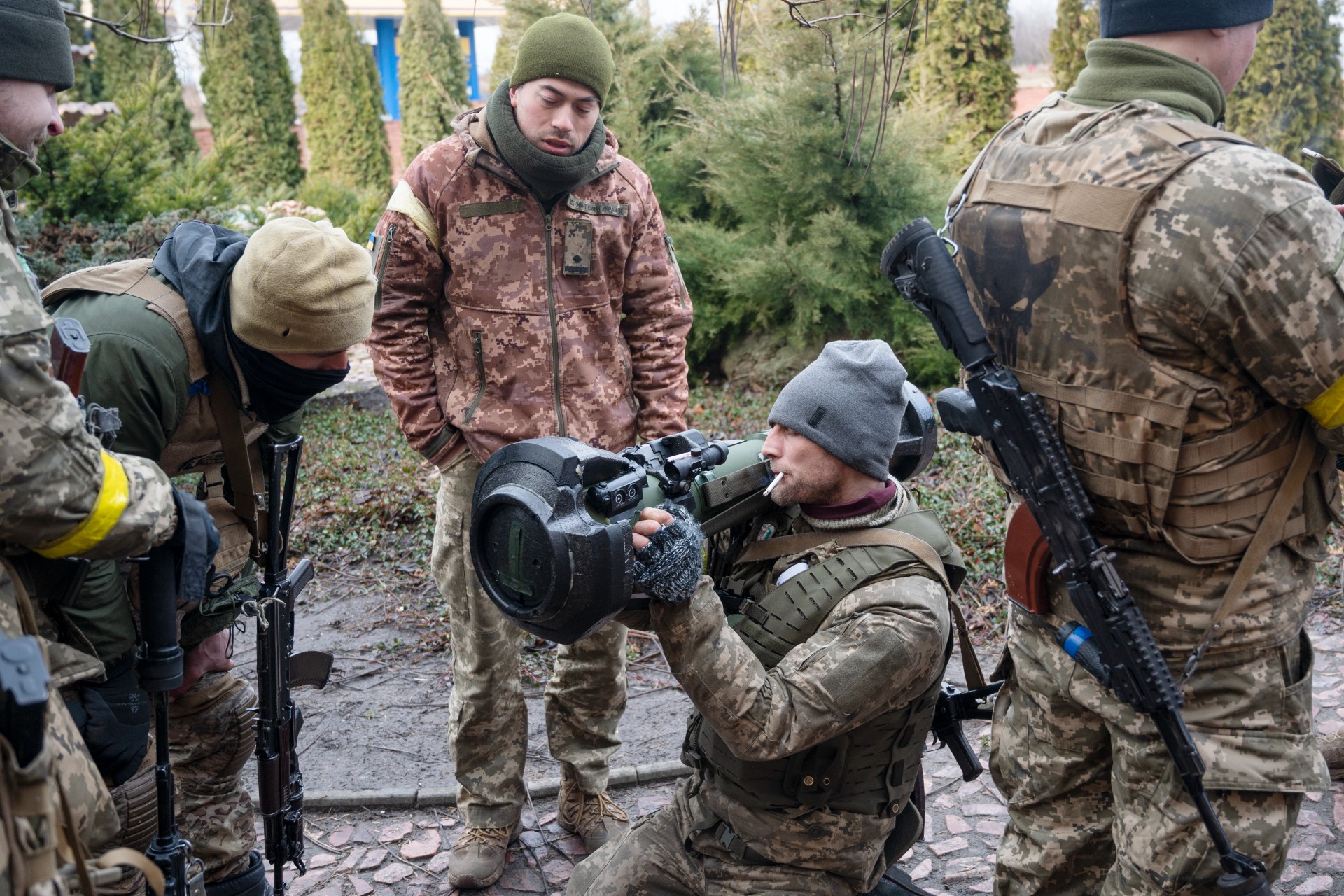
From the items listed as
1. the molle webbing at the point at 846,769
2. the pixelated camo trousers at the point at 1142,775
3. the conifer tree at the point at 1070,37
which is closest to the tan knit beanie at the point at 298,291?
the molle webbing at the point at 846,769

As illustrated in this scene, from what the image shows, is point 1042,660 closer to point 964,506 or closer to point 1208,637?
point 1208,637

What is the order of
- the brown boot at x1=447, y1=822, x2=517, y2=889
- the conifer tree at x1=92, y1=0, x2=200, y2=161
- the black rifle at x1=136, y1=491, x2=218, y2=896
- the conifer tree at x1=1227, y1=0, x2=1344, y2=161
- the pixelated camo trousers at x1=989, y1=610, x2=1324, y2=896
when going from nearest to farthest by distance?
the pixelated camo trousers at x1=989, y1=610, x2=1324, y2=896 < the black rifle at x1=136, y1=491, x2=218, y2=896 < the brown boot at x1=447, y1=822, x2=517, y2=889 < the conifer tree at x1=1227, y1=0, x2=1344, y2=161 < the conifer tree at x1=92, y1=0, x2=200, y2=161

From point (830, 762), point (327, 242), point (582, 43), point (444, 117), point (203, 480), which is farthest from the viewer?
point (444, 117)

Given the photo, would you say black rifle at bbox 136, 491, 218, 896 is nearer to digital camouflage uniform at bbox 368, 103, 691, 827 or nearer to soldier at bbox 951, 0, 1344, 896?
digital camouflage uniform at bbox 368, 103, 691, 827

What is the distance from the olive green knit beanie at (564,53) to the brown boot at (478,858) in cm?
224

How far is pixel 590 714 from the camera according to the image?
3.48m

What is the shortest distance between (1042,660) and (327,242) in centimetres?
190

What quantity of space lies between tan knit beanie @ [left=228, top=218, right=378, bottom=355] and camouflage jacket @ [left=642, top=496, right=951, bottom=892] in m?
1.02

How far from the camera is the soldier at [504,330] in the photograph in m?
3.28

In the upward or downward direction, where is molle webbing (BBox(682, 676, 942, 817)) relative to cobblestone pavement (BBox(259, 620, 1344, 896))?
upward

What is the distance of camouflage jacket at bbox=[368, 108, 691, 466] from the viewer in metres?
3.30

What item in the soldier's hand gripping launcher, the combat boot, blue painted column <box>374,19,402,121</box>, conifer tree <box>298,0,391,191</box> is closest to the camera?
the soldier's hand gripping launcher

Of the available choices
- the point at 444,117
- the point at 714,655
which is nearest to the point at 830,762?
the point at 714,655

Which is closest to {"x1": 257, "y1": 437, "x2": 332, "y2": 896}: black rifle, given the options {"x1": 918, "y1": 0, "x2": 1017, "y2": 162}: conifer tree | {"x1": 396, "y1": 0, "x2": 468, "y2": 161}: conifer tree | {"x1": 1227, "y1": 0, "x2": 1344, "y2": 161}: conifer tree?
{"x1": 918, "y1": 0, "x2": 1017, "y2": 162}: conifer tree
